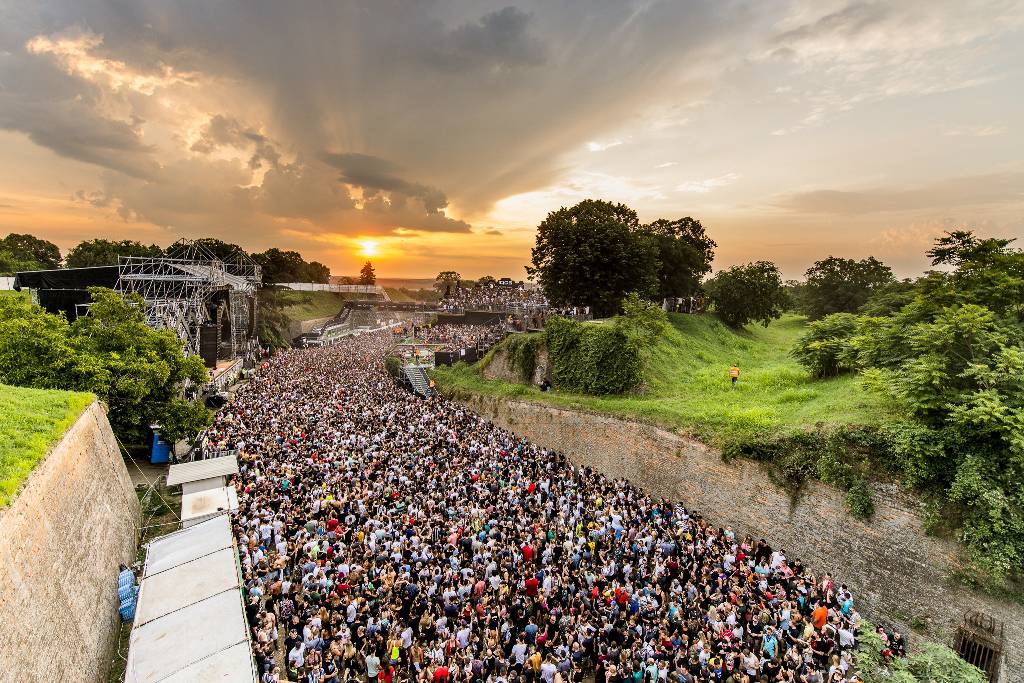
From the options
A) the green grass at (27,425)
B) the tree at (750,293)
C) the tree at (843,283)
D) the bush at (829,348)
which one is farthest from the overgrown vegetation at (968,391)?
the tree at (843,283)

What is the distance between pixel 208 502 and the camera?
1404 centimetres

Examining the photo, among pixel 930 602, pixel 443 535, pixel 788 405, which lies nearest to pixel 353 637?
pixel 443 535

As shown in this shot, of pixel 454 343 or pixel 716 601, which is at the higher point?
pixel 454 343

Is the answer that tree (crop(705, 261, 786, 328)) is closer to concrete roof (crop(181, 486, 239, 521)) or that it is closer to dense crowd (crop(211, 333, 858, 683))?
dense crowd (crop(211, 333, 858, 683))

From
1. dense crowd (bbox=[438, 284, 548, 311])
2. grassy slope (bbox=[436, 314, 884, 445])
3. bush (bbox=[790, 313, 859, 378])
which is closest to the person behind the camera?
grassy slope (bbox=[436, 314, 884, 445])

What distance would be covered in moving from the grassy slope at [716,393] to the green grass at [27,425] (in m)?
17.4

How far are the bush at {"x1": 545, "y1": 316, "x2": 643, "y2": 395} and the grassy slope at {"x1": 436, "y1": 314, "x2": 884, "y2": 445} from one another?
0.77 metres

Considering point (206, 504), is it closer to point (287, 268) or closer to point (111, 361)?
point (111, 361)

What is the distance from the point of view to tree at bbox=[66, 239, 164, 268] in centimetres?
5607

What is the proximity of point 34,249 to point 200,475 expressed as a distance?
234ft

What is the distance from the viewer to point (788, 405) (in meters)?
17.0

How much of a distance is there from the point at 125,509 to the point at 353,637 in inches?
370

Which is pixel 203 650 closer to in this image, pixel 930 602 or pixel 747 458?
pixel 747 458

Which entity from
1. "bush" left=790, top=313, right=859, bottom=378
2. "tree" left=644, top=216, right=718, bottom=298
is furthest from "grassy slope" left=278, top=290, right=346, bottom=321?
"bush" left=790, top=313, right=859, bottom=378
